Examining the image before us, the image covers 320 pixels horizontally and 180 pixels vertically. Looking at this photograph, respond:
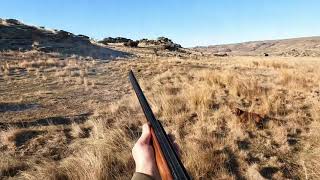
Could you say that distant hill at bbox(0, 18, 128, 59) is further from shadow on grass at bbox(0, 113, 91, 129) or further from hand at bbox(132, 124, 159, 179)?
hand at bbox(132, 124, 159, 179)

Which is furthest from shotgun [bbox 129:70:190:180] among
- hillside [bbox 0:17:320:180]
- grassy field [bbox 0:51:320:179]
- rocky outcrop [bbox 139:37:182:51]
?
rocky outcrop [bbox 139:37:182:51]

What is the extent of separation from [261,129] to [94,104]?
463 cm

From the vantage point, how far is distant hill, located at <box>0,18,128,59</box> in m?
28.0

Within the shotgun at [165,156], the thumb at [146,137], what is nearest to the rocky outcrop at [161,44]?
the thumb at [146,137]

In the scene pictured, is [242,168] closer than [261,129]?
Yes

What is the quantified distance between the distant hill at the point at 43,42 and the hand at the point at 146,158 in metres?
24.7

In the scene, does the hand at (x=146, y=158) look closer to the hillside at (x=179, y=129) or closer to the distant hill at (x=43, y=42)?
the hillside at (x=179, y=129)

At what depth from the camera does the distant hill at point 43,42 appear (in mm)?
28047

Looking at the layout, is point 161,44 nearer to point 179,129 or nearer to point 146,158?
point 179,129

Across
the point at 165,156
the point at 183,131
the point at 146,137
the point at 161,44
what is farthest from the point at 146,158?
the point at 161,44

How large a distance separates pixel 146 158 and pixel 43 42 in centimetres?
→ 2997

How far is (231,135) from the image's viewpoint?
6469 mm

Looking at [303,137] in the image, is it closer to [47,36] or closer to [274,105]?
[274,105]

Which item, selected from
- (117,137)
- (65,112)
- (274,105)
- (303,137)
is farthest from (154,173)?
(65,112)
